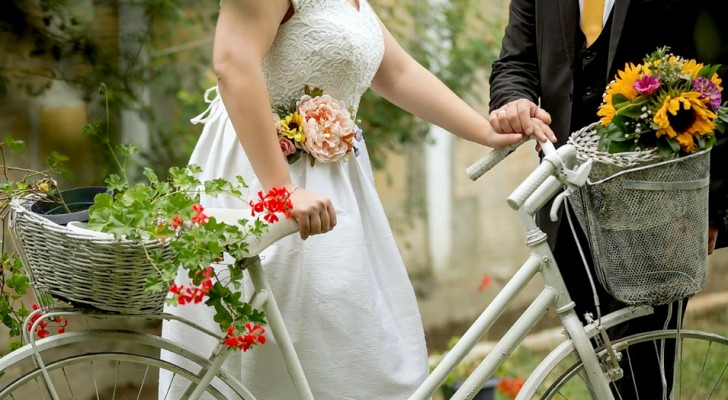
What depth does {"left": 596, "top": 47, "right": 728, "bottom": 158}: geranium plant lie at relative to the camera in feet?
7.63

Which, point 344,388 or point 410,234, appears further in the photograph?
point 410,234

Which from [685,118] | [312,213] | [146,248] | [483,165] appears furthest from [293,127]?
[685,118]

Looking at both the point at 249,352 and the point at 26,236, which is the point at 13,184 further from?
the point at 249,352

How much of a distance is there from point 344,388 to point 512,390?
1.75 m

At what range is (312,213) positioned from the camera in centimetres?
240

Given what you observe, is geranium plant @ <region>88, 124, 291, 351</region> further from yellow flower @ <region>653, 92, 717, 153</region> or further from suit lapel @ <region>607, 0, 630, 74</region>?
suit lapel @ <region>607, 0, 630, 74</region>

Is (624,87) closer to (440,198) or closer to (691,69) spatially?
(691,69)

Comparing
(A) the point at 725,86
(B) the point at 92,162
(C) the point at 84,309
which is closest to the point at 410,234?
(B) the point at 92,162

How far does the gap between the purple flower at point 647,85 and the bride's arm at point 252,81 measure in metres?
0.73

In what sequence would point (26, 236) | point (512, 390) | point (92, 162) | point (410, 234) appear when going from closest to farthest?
point (26, 236), point (512, 390), point (92, 162), point (410, 234)

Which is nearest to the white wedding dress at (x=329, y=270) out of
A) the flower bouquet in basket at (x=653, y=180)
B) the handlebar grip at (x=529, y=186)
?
the handlebar grip at (x=529, y=186)

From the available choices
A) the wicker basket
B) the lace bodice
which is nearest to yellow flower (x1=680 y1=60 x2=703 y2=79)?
the lace bodice

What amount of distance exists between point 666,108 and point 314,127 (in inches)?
32.5

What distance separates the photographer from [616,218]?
2371 millimetres
